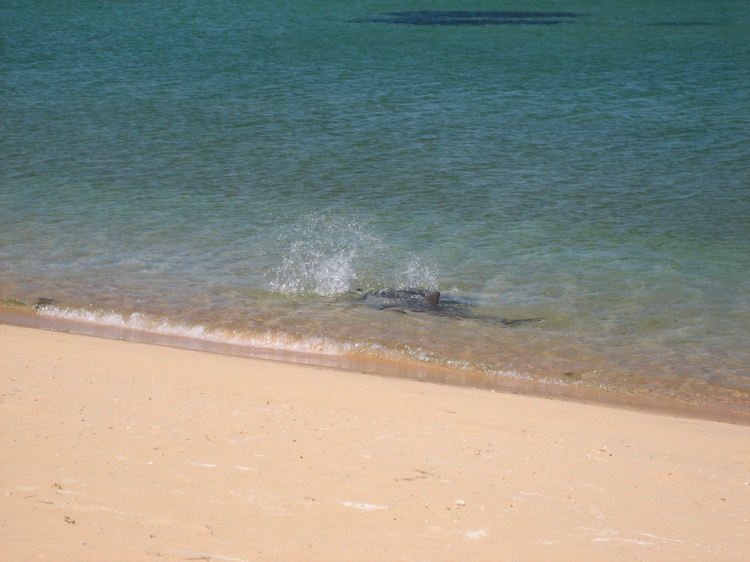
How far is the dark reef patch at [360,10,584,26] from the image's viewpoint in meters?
31.8

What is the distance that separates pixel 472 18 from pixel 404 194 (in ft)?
68.5

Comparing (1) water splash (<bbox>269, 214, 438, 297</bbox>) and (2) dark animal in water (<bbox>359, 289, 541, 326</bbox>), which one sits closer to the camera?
(2) dark animal in water (<bbox>359, 289, 541, 326</bbox>)

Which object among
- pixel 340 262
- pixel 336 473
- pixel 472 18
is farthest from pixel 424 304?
pixel 472 18

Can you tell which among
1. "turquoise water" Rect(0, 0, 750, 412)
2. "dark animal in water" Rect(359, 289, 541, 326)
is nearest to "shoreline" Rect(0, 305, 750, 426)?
"turquoise water" Rect(0, 0, 750, 412)

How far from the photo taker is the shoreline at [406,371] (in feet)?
23.3

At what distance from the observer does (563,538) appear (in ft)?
14.0

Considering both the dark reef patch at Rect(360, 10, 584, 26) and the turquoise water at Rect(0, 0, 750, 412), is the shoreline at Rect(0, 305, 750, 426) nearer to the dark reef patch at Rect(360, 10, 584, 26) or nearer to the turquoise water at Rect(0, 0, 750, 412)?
the turquoise water at Rect(0, 0, 750, 412)

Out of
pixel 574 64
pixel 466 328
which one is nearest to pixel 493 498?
pixel 466 328

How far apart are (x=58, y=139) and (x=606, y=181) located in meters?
10.0

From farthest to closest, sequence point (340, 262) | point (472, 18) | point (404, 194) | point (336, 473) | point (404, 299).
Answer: point (472, 18) < point (404, 194) < point (340, 262) < point (404, 299) < point (336, 473)

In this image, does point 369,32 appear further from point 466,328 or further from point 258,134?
point 466,328

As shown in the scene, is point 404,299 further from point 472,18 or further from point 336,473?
point 472,18

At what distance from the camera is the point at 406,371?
7715 mm

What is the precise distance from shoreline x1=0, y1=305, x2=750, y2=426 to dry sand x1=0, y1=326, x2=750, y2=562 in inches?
23.1
